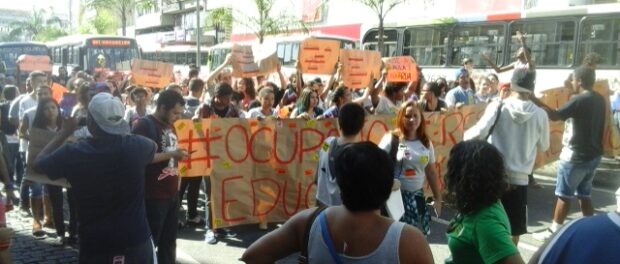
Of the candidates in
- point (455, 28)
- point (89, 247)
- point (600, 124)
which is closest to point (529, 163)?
point (600, 124)

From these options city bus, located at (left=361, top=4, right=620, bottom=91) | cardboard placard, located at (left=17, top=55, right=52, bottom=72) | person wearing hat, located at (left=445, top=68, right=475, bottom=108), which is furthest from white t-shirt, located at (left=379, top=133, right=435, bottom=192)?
cardboard placard, located at (left=17, top=55, right=52, bottom=72)

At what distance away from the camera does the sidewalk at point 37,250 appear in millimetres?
5277

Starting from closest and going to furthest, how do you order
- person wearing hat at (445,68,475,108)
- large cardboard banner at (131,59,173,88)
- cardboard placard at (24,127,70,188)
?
cardboard placard at (24,127,70,188)
person wearing hat at (445,68,475,108)
large cardboard banner at (131,59,173,88)

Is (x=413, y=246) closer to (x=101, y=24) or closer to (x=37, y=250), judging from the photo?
(x=37, y=250)

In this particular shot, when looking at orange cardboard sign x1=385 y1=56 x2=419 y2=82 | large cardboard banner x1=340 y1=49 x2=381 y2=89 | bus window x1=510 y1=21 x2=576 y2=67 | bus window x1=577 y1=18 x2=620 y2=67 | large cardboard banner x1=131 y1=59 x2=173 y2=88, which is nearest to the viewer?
large cardboard banner x1=340 y1=49 x2=381 y2=89

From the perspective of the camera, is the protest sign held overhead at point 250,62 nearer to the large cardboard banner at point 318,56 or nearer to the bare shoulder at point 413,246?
the large cardboard banner at point 318,56

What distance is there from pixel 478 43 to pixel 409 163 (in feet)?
36.8

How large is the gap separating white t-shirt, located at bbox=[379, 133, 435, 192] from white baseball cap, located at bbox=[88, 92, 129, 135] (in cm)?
204

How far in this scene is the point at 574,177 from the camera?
18.5 feet

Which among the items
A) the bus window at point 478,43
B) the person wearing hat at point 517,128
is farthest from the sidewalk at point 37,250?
the bus window at point 478,43

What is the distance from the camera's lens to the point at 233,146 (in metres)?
5.94

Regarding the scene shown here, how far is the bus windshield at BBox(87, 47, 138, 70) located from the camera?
23.8m

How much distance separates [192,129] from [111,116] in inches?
107

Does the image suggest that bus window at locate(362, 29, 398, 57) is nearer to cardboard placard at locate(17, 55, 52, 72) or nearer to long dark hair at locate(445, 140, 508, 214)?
cardboard placard at locate(17, 55, 52, 72)
